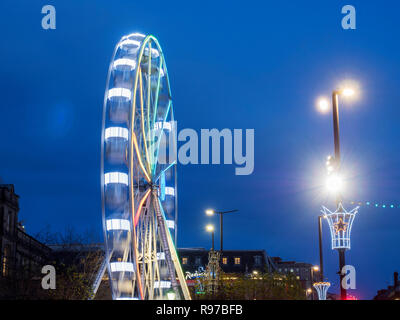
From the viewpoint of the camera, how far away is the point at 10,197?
64.8 metres

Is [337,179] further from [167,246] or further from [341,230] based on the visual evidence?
[167,246]

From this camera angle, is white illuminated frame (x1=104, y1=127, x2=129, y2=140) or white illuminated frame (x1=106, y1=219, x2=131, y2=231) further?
white illuminated frame (x1=104, y1=127, x2=129, y2=140)

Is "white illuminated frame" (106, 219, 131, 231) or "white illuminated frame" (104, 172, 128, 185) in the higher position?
"white illuminated frame" (104, 172, 128, 185)

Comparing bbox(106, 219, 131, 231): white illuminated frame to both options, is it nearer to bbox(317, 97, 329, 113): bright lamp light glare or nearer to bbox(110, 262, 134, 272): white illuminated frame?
bbox(110, 262, 134, 272): white illuminated frame

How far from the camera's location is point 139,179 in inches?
1486

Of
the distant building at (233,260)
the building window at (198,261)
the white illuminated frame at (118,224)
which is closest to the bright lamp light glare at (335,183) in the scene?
the white illuminated frame at (118,224)

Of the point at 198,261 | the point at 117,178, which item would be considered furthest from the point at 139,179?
the point at 198,261

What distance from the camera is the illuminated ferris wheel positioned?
34.0 meters

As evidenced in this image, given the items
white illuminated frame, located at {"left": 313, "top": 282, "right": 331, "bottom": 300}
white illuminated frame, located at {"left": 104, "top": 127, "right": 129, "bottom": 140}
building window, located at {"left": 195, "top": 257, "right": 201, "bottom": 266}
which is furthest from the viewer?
building window, located at {"left": 195, "top": 257, "right": 201, "bottom": 266}

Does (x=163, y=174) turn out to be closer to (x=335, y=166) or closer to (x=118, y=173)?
(x=118, y=173)

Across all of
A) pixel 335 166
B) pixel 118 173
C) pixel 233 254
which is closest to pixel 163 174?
pixel 118 173

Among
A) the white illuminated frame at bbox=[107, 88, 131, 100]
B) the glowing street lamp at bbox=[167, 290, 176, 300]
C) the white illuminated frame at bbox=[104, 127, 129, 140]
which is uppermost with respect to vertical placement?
the white illuminated frame at bbox=[107, 88, 131, 100]

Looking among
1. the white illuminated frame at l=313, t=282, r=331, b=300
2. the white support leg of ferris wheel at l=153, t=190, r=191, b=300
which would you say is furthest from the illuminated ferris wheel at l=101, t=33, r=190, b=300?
the white illuminated frame at l=313, t=282, r=331, b=300
